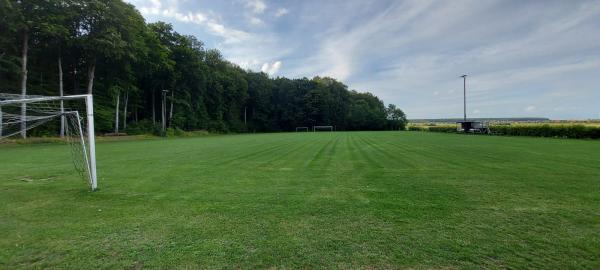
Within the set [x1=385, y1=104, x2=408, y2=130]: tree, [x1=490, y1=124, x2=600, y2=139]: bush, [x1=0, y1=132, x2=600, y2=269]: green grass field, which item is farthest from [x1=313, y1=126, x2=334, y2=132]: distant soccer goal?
[x1=0, y1=132, x2=600, y2=269]: green grass field

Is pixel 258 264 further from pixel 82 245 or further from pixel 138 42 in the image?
pixel 138 42

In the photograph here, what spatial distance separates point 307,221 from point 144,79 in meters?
49.7

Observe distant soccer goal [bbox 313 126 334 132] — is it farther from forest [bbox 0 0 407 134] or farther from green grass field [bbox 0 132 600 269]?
green grass field [bbox 0 132 600 269]

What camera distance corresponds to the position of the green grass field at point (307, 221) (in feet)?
11.3

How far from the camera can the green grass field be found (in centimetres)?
346

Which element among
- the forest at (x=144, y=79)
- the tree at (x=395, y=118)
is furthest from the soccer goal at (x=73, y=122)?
the tree at (x=395, y=118)

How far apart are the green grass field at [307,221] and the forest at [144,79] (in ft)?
81.8

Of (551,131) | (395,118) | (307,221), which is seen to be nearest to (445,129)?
(551,131)

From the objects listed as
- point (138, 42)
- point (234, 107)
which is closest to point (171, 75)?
point (138, 42)

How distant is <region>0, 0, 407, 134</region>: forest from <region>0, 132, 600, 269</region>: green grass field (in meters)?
24.9

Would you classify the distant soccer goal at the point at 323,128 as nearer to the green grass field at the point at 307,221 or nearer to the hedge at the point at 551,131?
the hedge at the point at 551,131

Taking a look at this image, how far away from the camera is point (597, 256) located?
3361 millimetres

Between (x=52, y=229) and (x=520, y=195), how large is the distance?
26.8 ft

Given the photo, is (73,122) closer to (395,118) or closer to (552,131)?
(552,131)
